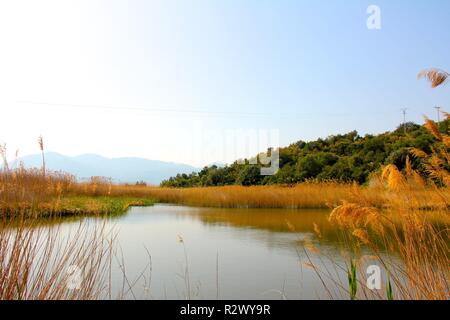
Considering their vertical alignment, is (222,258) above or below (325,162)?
below

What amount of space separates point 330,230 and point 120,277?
12.8ft

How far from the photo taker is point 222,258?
4.54 meters

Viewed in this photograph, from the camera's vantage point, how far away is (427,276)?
6.68 ft

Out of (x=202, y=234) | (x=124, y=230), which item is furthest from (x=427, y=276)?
(x=124, y=230)

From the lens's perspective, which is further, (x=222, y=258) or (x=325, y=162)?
(x=325, y=162)

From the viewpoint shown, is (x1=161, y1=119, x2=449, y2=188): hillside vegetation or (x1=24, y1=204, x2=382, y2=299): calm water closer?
(x1=24, y1=204, x2=382, y2=299): calm water

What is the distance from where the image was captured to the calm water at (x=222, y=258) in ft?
10.6

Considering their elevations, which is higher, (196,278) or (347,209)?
(347,209)

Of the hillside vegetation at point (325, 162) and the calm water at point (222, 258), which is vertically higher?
the hillside vegetation at point (325, 162)

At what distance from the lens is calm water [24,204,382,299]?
128 inches

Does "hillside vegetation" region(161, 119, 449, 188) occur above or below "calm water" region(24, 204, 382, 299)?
above

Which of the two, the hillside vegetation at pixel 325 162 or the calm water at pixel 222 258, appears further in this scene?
the hillside vegetation at pixel 325 162
